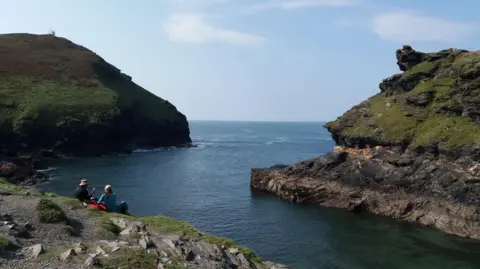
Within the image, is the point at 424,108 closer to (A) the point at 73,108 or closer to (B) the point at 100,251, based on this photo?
→ (B) the point at 100,251

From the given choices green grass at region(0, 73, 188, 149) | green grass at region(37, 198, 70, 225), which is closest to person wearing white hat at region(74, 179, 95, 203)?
green grass at region(37, 198, 70, 225)

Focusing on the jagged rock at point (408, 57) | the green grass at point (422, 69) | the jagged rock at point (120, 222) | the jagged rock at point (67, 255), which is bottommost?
the jagged rock at point (120, 222)

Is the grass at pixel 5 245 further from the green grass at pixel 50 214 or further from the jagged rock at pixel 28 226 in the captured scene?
the green grass at pixel 50 214

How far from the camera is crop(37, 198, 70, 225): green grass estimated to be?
21734 mm

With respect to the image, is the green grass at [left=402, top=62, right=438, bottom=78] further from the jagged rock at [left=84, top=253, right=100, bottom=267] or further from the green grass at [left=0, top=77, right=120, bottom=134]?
the green grass at [left=0, top=77, right=120, bottom=134]

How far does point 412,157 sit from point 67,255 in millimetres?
60883

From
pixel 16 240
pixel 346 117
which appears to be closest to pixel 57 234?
pixel 16 240

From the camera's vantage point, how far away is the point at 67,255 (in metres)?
17.0

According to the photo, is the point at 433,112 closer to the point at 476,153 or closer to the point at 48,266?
the point at 476,153

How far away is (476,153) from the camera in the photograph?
Result: 190ft

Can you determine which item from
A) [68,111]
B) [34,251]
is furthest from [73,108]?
[34,251]

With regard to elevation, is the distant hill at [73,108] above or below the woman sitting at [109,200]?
above

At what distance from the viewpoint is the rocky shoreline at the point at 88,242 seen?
664 inches

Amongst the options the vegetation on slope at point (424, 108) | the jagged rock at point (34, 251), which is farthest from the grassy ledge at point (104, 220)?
the vegetation on slope at point (424, 108)
